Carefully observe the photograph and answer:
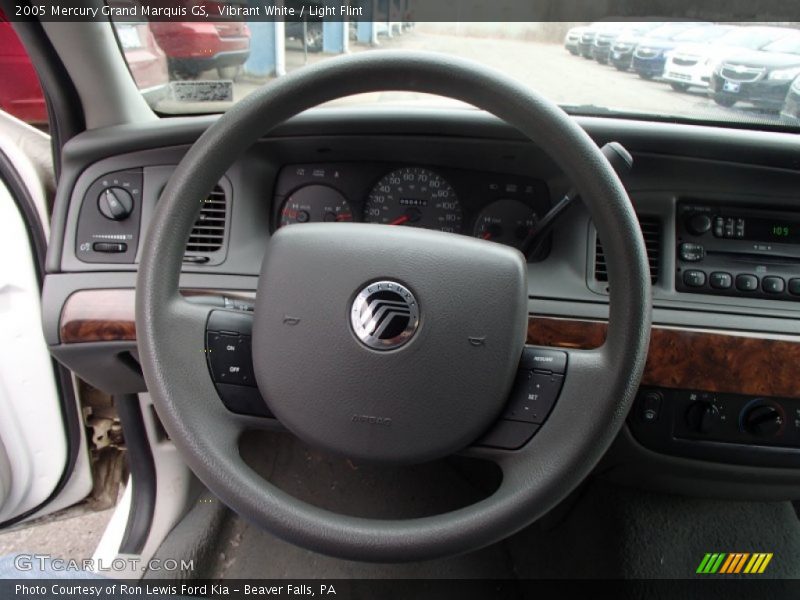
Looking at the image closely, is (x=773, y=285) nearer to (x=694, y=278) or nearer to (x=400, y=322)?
(x=694, y=278)

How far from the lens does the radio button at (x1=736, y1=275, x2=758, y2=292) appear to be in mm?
1203

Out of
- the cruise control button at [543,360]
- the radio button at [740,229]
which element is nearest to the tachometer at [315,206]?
the cruise control button at [543,360]

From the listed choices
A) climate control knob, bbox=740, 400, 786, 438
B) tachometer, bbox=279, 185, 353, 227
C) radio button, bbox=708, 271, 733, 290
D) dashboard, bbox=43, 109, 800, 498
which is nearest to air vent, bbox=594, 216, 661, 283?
dashboard, bbox=43, 109, 800, 498

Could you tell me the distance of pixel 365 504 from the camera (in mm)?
1766

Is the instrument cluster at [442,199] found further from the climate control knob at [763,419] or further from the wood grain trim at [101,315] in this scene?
the climate control knob at [763,419]

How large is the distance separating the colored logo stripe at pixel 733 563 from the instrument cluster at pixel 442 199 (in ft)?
3.29

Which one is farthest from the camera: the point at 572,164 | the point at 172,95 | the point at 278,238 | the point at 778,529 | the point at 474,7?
the point at 778,529

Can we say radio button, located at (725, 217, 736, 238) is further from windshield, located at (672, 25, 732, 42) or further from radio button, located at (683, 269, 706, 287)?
windshield, located at (672, 25, 732, 42)

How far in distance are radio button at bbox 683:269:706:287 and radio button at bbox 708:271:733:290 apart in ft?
0.05

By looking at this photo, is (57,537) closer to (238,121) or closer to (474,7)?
(238,121)

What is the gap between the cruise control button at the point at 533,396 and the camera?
0.83m

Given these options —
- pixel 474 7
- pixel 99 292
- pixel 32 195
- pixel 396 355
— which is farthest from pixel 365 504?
pixel 474 7

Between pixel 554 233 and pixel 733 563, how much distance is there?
1.01 meters

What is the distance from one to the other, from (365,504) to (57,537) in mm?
1001
